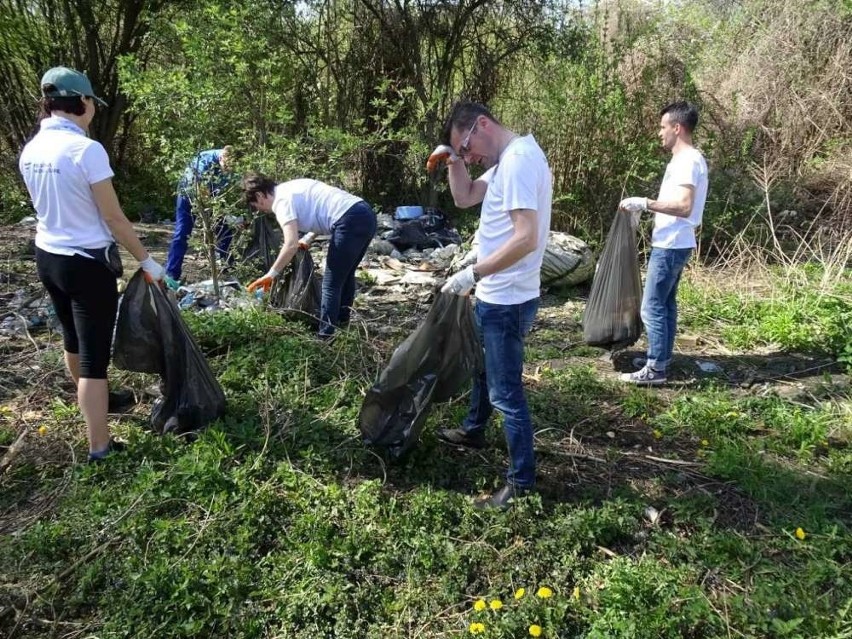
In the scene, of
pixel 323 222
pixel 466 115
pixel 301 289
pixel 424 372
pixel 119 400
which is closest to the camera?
pixel 466 115

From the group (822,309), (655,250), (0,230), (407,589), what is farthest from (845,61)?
(0,230)

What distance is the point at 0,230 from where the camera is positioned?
280 inches

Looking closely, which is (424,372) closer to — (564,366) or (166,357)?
(166,357)

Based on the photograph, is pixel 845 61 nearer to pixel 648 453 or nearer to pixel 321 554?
pixel 648 453

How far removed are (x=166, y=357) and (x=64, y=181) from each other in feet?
2.93

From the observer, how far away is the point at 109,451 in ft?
8.98

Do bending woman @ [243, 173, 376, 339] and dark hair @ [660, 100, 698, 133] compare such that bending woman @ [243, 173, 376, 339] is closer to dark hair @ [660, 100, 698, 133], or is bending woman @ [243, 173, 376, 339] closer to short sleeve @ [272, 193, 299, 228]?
short sleeve @ [272, 193, 299, 228]

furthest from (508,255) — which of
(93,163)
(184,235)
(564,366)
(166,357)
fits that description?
(184,235)

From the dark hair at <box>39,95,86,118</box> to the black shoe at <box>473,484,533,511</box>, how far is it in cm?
224

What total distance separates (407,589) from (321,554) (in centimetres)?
34

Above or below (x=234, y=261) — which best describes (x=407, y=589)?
below

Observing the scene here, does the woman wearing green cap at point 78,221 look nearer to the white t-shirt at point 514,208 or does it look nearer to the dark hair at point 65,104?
the dark hair at point 65,104

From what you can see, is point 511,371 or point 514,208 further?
point 511,371

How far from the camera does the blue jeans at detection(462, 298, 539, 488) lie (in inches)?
88.8
